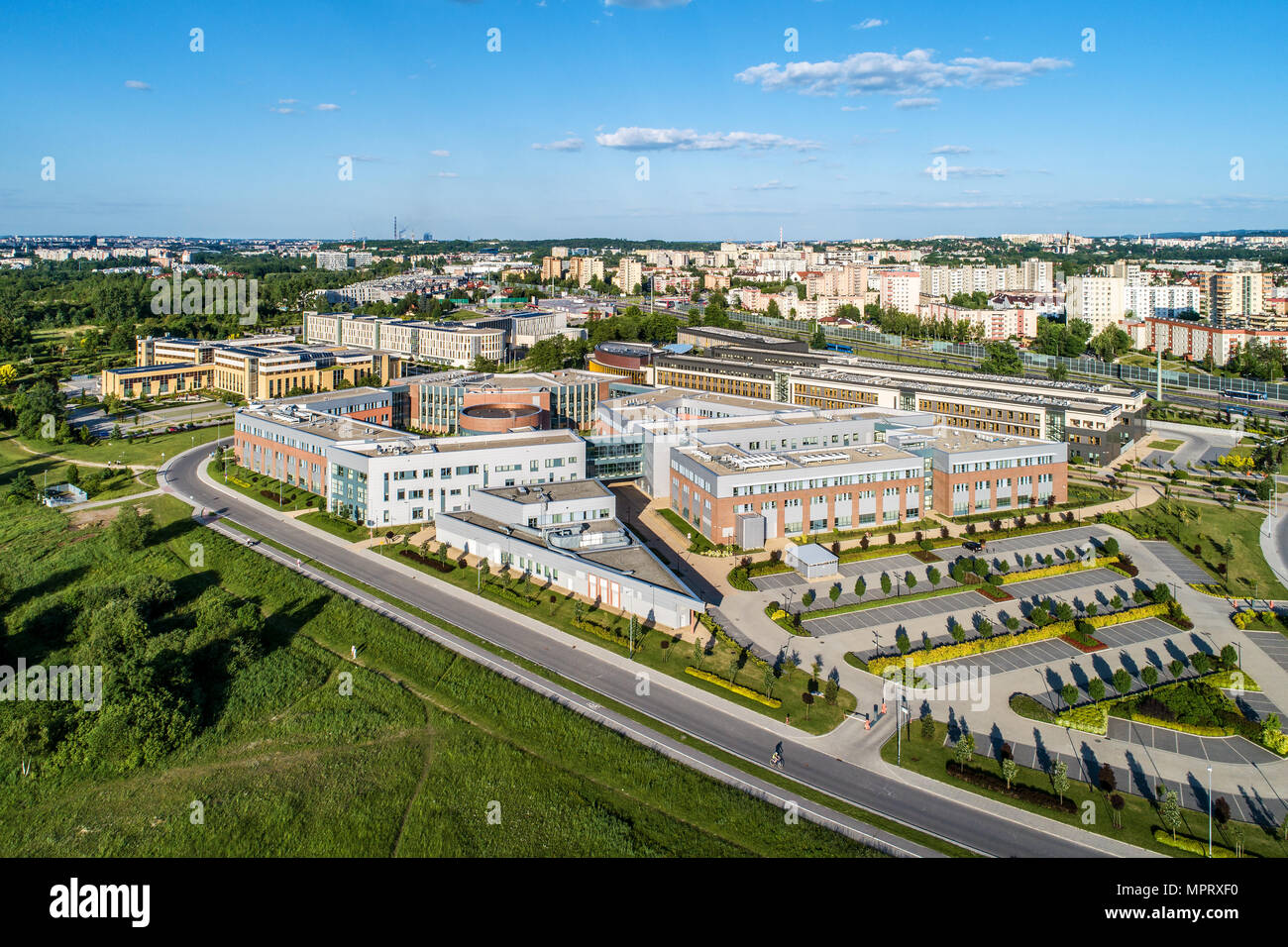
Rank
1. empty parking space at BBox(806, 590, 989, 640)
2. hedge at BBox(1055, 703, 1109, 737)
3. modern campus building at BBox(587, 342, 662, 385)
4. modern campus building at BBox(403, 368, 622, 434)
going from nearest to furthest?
hedge at BBox(1055, 703, 1109, 737) < empty parking space at BBox(806, 590, 989, 640) < modern campus building at BBox(403, 368, 622, 434) < modern campus building at BBox(587, 342, 662, 385)

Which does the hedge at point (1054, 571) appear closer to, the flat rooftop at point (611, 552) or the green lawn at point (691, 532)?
the green lawn at point (691, 532)

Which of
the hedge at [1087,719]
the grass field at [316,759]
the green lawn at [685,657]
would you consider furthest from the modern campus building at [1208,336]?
the grass field at [316,759]

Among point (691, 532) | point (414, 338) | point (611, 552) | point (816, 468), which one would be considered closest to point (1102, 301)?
point (414, 338)

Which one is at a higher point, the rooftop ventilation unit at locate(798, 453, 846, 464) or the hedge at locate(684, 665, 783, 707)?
the rooftop ventilation unit at locate(798, 453, 846, 464)

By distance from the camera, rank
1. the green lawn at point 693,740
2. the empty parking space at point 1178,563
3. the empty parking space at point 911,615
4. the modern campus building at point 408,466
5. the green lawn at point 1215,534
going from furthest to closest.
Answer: the modern campus building at point 408,466 < the empty parking space at point 1178,563 < the green lawn at point 1215,534 < the empty parking space at point 911,615 < the green lawn at point 693,740

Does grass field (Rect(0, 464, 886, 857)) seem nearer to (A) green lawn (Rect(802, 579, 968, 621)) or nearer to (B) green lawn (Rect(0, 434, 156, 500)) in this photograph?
(A) green lawn (Rect(802, 579, 968, 621))

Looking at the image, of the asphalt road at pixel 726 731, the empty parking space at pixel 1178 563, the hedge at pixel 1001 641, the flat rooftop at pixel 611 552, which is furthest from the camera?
the empty parking space at pixel 1178 563

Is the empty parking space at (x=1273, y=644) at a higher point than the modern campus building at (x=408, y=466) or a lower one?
lower

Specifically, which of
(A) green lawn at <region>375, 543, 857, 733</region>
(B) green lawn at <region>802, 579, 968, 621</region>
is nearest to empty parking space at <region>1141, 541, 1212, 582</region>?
(B) green lawn at <region>802, 579, 968, 621</region>
